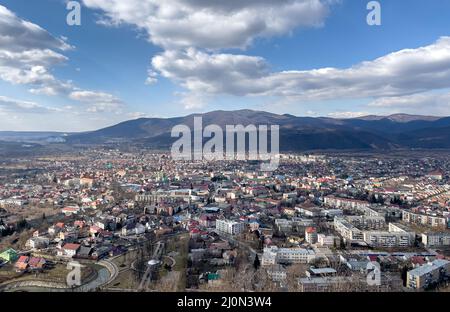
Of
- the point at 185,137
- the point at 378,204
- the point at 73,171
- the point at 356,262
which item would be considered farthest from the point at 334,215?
the point at 185,137
